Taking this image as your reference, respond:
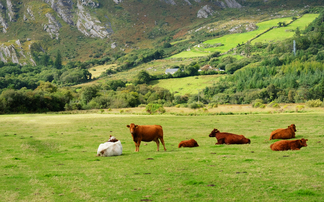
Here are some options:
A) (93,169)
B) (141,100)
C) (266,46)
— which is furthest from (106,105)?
(266,46)

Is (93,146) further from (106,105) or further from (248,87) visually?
(248,87)

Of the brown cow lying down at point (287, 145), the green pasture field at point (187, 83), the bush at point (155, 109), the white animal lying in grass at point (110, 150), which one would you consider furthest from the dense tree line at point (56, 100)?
the brown cow lying down at point (287, 145)

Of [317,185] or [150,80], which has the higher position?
[150,80]

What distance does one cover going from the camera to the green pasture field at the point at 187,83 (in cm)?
13800

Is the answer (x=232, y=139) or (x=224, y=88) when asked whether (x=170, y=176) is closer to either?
(x=232, y=139)

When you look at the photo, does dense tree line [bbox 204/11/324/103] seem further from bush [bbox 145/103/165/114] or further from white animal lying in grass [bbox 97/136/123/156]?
white animal lying in grass [bbox 97/136/123/156]

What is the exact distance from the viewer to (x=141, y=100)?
110750mm

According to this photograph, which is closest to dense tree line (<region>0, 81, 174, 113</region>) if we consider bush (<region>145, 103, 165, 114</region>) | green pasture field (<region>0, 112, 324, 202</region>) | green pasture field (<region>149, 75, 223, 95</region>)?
green pasture field (<region>149, 75, 223, 95</region>)

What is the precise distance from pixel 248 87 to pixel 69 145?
10724cm

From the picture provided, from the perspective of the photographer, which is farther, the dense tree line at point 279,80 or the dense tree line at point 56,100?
the dense tree line at point 279,80

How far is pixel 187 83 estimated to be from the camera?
149750 millimetres

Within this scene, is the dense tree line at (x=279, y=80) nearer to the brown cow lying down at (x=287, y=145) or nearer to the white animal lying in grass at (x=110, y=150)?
the brown cow lying down at (x=287, y=145)

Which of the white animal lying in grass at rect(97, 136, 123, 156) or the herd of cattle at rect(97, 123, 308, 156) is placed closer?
the herd of cattle at rect(97, 123, 308, 156)

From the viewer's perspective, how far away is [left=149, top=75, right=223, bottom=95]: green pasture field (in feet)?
453
